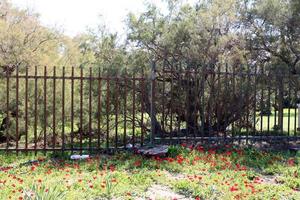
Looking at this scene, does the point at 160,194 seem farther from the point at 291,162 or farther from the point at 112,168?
the point at 291,162

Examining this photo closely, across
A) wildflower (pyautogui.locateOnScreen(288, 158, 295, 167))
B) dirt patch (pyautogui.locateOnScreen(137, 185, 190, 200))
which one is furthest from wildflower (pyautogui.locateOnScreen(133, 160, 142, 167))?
wildflower (pyautogui.locateOnScreen(288, 158, 295, 167))

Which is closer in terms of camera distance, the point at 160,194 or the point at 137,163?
the point at 160,194

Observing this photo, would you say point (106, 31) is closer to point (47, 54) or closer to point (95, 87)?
point (47, 54)

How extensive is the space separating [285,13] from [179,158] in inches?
216

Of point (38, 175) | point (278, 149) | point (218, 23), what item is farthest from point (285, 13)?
point (38, 175)

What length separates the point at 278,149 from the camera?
8.15 metres

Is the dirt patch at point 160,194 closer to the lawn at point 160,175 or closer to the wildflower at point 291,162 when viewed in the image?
the lawn at point 160,175

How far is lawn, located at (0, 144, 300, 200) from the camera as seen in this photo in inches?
186

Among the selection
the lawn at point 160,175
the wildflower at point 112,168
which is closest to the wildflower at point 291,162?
the lawn at point 160,175

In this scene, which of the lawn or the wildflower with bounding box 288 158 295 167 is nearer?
the lawn

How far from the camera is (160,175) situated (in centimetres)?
569

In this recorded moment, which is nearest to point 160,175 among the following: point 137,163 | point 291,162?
point 137,163

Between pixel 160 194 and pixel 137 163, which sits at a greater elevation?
pixel 137 163

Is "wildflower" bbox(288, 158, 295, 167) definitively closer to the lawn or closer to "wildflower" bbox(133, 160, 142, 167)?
the lawn
